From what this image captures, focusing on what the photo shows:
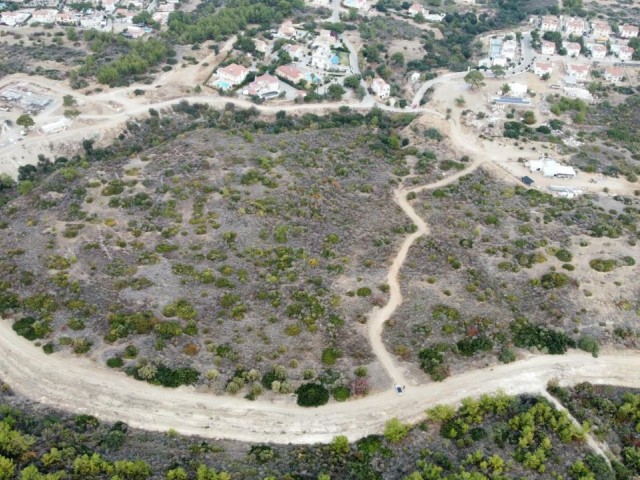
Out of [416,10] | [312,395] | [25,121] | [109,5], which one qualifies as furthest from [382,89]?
[109,5]

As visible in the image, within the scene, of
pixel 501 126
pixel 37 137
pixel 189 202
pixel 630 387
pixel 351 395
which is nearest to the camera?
pixel 351 395

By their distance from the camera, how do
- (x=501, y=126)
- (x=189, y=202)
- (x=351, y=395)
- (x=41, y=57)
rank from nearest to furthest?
(x=351, y=395)
(x=189, y=202)
(x=501, y=126)
(x=41, y=57)

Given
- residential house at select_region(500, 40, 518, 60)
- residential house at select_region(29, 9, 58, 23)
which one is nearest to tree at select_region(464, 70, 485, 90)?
residential house at select_region(500, 40, 518, 60)

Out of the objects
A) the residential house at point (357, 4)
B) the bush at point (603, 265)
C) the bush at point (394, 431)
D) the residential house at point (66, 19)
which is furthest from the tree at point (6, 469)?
the residential house at point (357, 4)

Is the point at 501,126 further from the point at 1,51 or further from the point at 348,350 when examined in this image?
the point at 1,51

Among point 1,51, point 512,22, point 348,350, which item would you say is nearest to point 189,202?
point 348,350

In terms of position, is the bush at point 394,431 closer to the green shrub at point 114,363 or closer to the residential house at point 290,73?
the green shrub at point 114,363

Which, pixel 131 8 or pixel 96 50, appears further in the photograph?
pixel 131 8

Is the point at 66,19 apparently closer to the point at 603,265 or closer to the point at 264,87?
the point at 264,87
